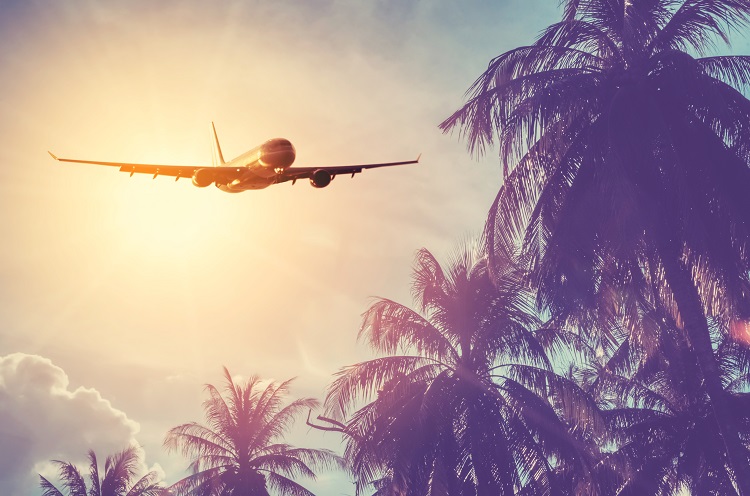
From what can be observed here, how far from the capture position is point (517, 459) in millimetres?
26141

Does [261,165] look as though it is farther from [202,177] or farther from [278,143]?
[202,177]

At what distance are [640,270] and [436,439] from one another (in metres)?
9.16

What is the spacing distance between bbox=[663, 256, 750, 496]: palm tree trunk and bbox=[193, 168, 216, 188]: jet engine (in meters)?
11.9

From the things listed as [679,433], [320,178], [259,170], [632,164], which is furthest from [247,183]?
[679,433]

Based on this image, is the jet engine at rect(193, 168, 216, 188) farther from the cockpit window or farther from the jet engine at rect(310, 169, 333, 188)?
the jet engine at rect(310, 169, 333, 188)

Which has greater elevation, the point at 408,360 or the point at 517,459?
the point at 408,360

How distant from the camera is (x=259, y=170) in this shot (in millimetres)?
21266

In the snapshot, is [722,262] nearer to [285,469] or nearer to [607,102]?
[607,102]

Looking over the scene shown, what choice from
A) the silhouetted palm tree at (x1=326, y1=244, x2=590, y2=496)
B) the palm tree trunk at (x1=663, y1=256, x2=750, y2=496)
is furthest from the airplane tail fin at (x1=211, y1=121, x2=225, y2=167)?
the palm tree trunk at (x1=663, y1=256, x2=750, y2=496)

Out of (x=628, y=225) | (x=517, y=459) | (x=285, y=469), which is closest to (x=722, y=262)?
(x=628, y=225)

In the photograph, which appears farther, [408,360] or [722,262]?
[408,360]

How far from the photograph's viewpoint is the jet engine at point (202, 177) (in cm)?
2117

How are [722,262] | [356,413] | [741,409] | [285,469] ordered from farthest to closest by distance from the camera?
1. [285,469]
2. [356,413]
3. [741,409]
4. [722,262]

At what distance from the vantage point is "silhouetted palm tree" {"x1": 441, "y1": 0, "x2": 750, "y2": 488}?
1928cm
